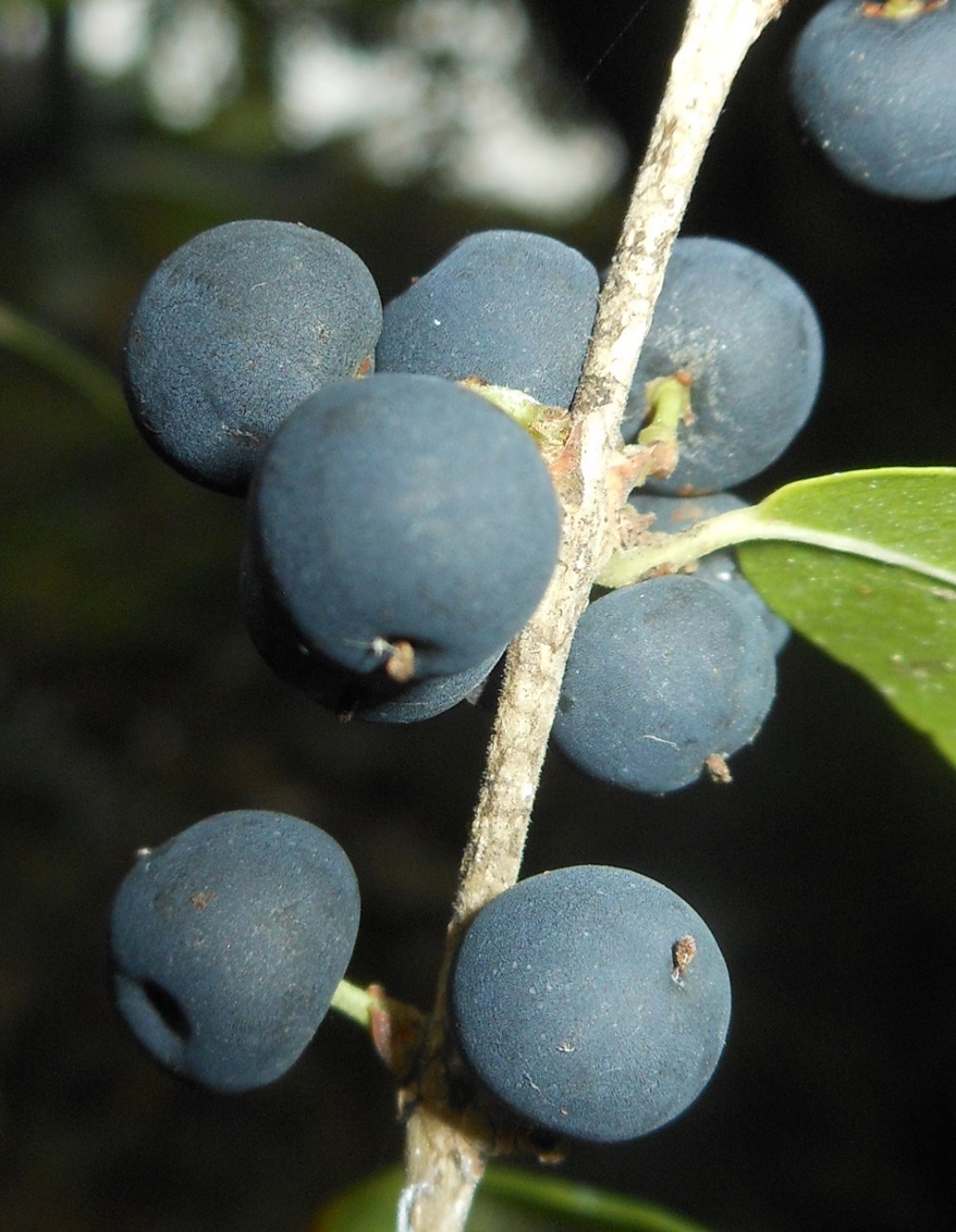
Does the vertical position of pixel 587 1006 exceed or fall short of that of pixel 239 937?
it exceeds it

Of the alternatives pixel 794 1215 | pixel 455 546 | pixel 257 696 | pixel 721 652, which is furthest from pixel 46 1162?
pixel 455 546

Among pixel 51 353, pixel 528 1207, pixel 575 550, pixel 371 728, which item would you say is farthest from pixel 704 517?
pixel 371 728

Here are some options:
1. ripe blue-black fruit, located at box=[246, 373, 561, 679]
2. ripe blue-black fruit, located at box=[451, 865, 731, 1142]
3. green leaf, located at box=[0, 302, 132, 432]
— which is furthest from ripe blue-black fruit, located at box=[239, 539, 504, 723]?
green leaf, located at box=[0, 302, 132, 432]

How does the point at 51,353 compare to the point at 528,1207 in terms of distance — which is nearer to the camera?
the point at 528,1207

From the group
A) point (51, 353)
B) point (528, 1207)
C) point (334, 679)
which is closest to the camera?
point (334, 679)

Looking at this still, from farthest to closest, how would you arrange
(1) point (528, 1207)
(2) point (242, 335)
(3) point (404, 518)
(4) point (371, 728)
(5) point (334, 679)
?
(4) point (371, 728), (1) point (528, 1207), (2) point (242, 335), (5) point (334, 679), (3) point (404, 518)

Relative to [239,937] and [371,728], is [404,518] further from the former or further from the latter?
[371,728]

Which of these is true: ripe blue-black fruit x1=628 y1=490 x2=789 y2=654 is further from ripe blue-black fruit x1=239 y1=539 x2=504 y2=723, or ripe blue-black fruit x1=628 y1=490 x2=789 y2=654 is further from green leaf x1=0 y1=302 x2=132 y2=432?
green leaf x1=0 y1=302 x2=132 y2=432
